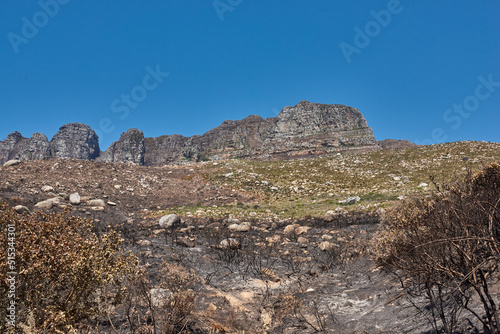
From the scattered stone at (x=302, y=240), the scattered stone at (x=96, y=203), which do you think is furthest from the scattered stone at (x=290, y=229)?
the scattered stone at (x=96, y=203)

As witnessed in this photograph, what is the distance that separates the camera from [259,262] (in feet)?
35.6

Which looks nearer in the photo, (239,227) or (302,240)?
(302,240)

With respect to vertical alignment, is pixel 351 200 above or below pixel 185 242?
above

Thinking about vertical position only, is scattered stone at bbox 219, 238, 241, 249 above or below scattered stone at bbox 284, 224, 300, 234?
below

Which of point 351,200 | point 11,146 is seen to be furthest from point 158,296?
point 11,146

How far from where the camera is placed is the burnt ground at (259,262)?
6195 millimetres

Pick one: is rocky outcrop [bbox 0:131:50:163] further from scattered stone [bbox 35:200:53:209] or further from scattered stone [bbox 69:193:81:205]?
scattered stone [bbox 35:200:53:209]

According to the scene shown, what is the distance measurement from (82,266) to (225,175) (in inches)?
1121

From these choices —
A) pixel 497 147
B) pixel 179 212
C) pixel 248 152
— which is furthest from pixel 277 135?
pixel 179 212

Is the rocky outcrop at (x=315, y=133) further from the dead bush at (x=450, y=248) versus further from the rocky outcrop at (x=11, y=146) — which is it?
the dead bush at (x=450, y=248)

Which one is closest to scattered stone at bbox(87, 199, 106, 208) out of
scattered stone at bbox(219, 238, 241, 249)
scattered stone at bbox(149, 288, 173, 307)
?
scattered stone at bbox(219, 238, 241, 249)

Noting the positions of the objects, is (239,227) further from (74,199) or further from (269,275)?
(74,199)

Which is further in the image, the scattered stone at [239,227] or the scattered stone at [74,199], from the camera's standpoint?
the scattered stone at [74,199]

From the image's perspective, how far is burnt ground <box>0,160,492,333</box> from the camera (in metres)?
6.20
